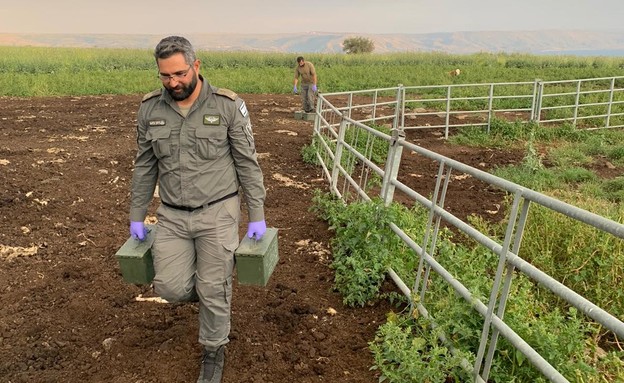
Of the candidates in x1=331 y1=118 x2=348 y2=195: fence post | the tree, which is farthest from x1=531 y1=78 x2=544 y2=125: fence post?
the tree

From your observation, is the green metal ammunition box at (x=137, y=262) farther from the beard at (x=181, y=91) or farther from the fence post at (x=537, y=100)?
the fence post at (x=537, y=100)

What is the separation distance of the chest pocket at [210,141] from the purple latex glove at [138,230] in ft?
2.12

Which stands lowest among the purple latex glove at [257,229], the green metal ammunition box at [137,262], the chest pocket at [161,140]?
the green metal ammunition box at [137,262]

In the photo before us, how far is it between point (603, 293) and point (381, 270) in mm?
1672

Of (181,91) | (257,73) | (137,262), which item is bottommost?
(137,262)

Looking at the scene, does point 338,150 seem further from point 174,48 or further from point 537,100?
point 537,100

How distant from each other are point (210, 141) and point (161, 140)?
0.93 ft

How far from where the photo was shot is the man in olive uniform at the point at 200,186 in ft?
9.28

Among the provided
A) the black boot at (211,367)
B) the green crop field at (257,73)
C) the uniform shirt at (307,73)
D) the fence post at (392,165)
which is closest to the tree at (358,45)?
the green crop field at (257,73)

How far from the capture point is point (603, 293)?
375cm

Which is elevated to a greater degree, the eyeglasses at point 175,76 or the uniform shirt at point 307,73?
the uniform shirt at point 307,73

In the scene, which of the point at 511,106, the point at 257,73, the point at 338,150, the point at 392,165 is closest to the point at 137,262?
the point at 392,165

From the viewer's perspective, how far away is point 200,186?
287 cm

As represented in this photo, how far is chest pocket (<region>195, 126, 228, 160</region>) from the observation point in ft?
9.23
